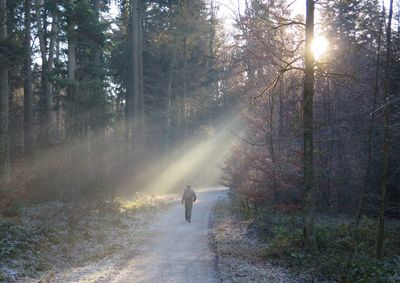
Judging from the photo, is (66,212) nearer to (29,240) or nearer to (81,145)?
(29,240)

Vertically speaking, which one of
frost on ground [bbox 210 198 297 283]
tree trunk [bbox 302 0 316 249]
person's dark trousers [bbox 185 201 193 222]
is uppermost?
tree trunk [bbox 302 0 316 249]

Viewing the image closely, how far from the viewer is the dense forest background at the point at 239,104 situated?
10.9 metres

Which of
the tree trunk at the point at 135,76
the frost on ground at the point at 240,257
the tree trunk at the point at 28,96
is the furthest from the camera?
the tree trunk at the point at 135,76

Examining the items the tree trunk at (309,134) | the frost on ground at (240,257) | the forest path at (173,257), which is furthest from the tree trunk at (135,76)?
the tree trunk at (309,134)

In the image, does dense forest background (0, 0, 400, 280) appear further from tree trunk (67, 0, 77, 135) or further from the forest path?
the forest path

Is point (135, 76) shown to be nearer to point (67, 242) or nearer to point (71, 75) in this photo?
point (71, 75)

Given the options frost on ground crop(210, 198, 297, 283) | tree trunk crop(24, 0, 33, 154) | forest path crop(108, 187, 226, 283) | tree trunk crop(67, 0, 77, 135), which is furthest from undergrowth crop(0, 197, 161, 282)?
tree trunk crop(24, 0, 33, 154)

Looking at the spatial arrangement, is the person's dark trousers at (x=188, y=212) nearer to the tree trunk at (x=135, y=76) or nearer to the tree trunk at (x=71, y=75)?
the tree trunk at (x=71, y=75)

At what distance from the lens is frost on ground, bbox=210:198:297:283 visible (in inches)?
375

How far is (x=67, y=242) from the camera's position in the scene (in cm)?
1303

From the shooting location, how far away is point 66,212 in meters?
17.0

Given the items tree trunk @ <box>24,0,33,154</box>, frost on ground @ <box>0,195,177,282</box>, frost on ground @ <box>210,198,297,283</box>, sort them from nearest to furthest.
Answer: frost on ground @ <box>210,198,297,283</box> → frost on ground @ <box>0,195,177,282</box> → tree trunk @ <box>24,0,33,154</box>

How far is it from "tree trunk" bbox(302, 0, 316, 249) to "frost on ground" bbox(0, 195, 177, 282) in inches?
200

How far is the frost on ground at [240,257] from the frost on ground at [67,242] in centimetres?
273
